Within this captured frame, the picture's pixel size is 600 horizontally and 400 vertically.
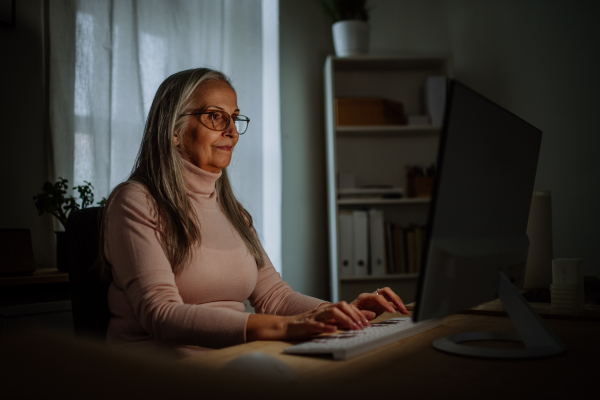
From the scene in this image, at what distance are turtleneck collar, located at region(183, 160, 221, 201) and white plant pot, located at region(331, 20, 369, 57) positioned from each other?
1.61 metres

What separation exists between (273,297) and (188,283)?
0.29 m

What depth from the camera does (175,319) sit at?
868 millimetres

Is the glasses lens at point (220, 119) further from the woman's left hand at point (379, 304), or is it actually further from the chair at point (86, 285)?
the woman's left hand at point (379, 304)

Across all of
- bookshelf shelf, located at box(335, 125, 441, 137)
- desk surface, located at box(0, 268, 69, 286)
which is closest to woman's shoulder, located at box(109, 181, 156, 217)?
desk surface, located at box(0, 268, 69, 286)

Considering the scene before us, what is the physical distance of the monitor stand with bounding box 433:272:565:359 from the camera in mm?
657

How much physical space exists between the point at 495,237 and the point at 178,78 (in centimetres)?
93

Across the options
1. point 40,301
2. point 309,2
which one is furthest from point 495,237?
point 309,2

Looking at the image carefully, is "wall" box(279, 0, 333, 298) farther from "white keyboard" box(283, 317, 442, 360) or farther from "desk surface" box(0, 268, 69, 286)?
"white keyboard" box(283, 317, 442, 360)

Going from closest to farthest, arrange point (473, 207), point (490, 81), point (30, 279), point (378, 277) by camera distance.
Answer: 1. point (473, 207)
2. point (30, 279)
3. point (378, 277)
4. point (490, 81)

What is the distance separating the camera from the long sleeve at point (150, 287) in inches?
33.8

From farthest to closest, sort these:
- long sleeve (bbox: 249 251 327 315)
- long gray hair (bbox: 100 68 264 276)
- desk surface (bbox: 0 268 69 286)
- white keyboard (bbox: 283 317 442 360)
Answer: desk surface (bbox: 0 268 69 286)
long sleeve (bbox: 249 251 327 315)
long gray hair (bbox: 100 68 264 276)
white keyboard (bbox: 283 317 442 360)

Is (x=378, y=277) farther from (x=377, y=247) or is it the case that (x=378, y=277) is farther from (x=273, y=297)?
(x=273, y=297)

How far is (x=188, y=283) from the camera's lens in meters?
1.07

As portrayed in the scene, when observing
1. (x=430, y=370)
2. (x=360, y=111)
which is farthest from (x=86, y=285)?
(x=360, y=111)
